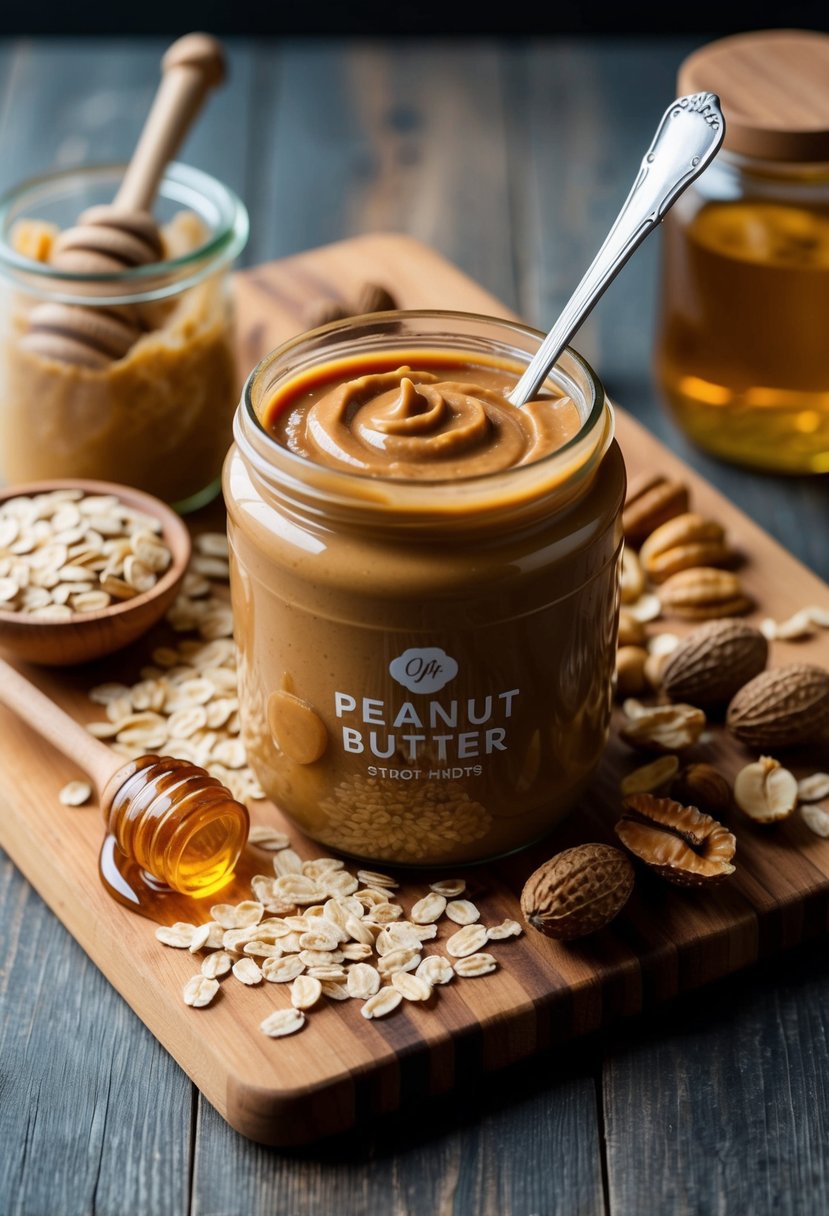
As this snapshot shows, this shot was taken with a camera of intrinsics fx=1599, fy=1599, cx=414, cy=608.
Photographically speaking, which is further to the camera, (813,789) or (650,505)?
(650,505)

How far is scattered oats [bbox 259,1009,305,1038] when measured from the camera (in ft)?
3.54

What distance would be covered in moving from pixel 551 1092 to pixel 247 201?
148 centimetres

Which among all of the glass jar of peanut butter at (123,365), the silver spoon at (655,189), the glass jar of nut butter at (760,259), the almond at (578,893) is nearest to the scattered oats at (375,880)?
the almond at (578,893)

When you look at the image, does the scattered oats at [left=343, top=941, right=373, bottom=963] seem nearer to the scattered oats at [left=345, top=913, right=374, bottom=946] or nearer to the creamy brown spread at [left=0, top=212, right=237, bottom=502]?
the scattered oats at [left=345, top=913, right=374, bottom=946]

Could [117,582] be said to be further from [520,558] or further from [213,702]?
[520,558]

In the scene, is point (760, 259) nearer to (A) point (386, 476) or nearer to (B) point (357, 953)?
(A) point (386, 476)

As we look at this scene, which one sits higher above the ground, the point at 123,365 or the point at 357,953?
the point at 123,365

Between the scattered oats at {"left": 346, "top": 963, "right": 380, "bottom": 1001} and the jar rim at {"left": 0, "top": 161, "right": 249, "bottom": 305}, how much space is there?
71cm

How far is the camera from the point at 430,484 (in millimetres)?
1030

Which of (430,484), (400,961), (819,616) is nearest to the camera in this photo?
(430,484)

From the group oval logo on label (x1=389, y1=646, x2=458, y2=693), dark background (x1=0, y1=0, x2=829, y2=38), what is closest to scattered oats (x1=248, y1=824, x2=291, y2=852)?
oval logo on label (x1=389, y1=646, x2=458, y2=693)

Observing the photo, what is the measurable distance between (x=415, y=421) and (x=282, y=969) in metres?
0.39

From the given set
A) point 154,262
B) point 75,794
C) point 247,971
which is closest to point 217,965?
Answer: point 247,971

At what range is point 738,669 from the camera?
134 centimetres
